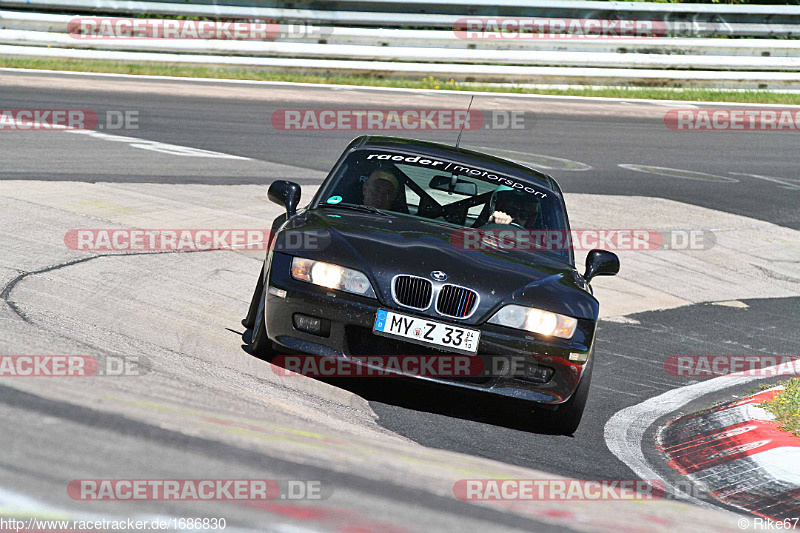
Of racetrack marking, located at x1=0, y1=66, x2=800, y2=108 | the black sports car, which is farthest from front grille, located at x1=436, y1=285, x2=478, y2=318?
racetrack marking, located at x1=0, y1=66, x2=800, y2=108

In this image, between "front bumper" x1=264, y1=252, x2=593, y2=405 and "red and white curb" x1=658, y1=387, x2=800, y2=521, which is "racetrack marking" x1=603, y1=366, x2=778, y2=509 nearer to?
"red and white curb" x1=658, y1=387, x2=800, y2=521

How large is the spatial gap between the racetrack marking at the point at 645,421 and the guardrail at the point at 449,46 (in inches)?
527

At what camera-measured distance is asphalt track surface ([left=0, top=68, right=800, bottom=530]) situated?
3.32 meters

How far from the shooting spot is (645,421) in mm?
6188

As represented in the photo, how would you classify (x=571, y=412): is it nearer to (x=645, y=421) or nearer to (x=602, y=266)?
(x=645, y=421)

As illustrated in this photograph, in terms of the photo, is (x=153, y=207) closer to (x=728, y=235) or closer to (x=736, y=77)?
(x=728, y=235)

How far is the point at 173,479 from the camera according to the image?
314 cm

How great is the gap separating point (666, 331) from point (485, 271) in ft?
11.7

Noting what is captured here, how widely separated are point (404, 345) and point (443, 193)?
1.87 meters

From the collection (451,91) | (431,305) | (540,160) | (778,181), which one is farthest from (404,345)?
(451,91)

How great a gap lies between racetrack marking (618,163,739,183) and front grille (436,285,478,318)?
35.2ft

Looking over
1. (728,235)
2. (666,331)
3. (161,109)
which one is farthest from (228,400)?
(161,109)

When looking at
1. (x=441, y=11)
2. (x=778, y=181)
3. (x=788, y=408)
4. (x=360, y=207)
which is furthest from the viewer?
(x=441, y=11)

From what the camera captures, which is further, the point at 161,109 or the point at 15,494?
the point at 161,109
